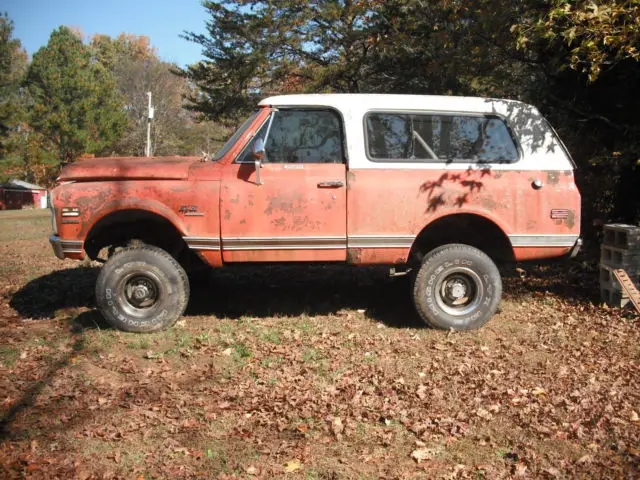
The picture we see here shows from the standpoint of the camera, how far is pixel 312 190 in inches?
225

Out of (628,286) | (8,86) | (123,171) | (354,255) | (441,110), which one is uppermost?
(8,86)

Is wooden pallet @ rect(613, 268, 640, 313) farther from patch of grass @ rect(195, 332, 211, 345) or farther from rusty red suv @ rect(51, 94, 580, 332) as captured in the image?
patch of grass @ rect(195, 332, 211, 345)

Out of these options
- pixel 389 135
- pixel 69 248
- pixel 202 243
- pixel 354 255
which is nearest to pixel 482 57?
pixel 389 135

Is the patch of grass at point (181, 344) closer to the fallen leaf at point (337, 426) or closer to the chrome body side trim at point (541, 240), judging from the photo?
the fallen leaf at point (337, 426)

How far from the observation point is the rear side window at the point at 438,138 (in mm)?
5934

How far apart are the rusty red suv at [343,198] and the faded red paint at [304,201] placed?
0.01 meters

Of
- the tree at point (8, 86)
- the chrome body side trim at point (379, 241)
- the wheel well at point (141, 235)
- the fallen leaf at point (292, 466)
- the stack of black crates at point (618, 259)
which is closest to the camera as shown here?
the fallen leaf at point (292, 466)

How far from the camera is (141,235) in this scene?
20.5 feet

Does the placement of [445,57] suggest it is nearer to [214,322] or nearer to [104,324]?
[214,322]

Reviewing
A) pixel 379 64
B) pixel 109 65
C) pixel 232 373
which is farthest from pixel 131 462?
pixel 109 65

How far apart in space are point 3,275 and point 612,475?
333 inches

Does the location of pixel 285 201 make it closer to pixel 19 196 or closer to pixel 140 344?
pixel 140 344

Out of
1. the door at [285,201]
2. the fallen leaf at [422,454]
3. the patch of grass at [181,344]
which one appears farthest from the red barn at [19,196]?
the fallen leaf at [422,454]

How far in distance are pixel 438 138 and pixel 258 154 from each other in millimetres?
1899
